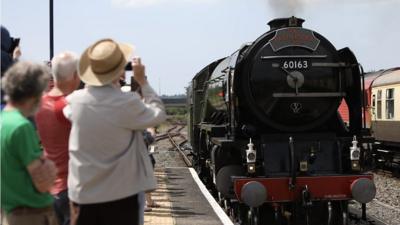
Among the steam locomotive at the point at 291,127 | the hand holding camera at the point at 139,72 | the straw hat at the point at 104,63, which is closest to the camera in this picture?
the straw hat at the point at 104,63

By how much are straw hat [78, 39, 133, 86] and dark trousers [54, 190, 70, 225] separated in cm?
95

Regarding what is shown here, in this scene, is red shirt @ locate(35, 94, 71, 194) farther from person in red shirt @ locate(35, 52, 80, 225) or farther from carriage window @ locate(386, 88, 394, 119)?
carriage window @ locate(386, 88, 394, 119)

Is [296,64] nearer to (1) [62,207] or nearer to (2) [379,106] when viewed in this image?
(1) [62,207]

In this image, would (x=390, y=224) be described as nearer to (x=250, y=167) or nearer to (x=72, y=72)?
(x=250, y=167)

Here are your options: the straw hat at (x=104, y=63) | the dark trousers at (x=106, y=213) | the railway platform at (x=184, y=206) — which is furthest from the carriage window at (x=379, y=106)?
the dark trousers at (x=106, y=213)

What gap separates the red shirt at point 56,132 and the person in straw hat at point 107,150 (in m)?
0.42

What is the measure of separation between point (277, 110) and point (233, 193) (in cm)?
142

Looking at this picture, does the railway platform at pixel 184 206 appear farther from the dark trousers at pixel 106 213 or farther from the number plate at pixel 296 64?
the dark trousers at pixel 106 213

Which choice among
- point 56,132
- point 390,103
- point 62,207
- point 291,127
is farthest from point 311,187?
point 390,103

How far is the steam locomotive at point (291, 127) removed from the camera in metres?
8.30

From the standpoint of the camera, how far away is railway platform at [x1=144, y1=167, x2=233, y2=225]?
8297mm

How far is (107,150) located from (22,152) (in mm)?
548

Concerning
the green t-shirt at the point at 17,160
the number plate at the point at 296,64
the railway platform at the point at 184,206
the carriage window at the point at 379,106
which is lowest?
the railway platform at the point at 184,206

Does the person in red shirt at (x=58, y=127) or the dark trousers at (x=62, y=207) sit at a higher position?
the person in red shirt at (x=58, y=127)
